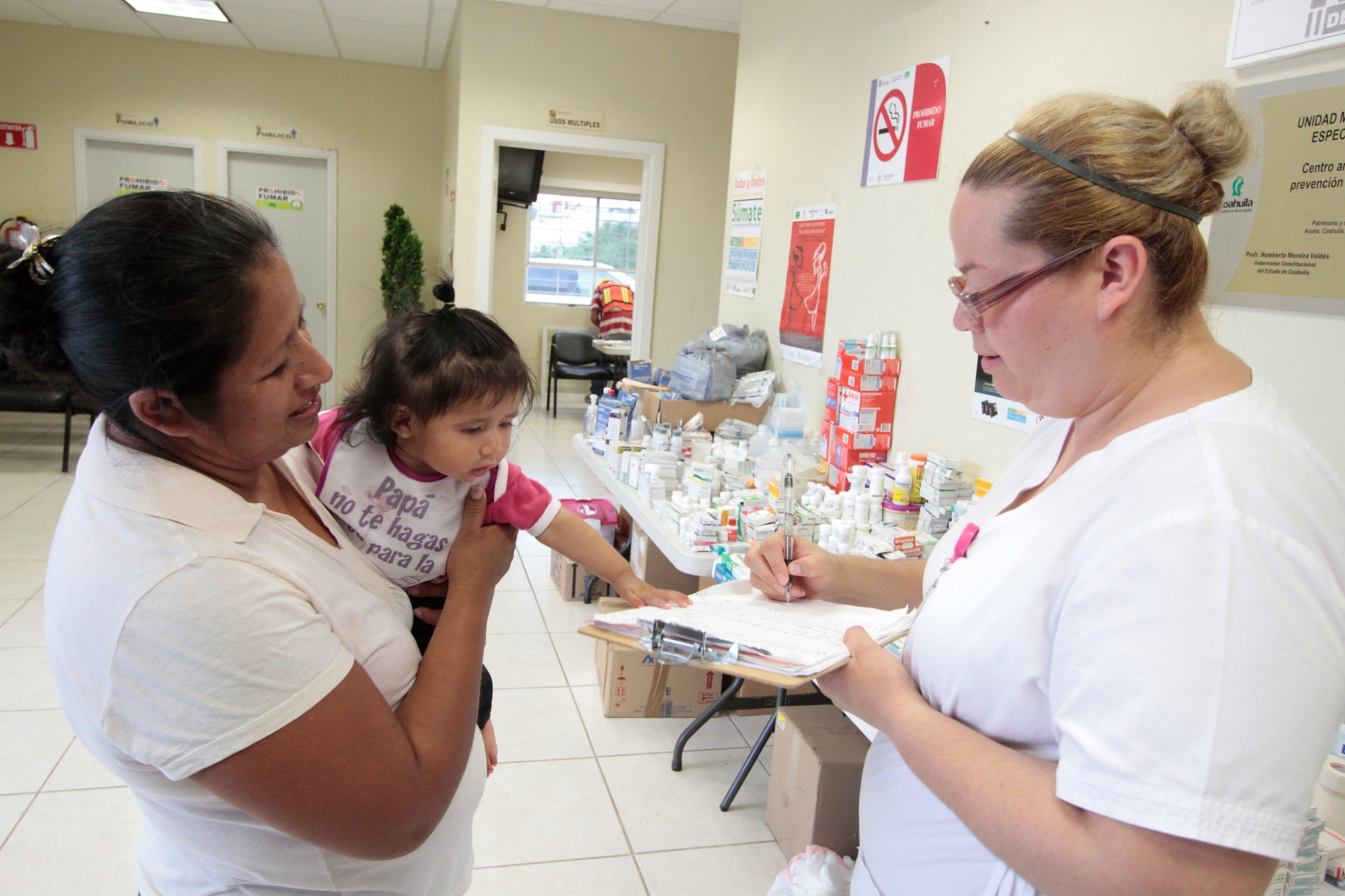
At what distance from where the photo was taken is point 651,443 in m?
3.59

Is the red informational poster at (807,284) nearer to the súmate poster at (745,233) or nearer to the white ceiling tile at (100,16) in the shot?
the súmate poster at (745,233)

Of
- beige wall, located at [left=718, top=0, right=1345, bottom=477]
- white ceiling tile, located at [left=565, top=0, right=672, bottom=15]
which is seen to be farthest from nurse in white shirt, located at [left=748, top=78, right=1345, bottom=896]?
white ceiling tile, located at [left=565, top=0, right=672, bottom=15]

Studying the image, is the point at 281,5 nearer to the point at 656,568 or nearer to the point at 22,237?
the point at 656,568

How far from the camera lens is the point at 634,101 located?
6.74 m

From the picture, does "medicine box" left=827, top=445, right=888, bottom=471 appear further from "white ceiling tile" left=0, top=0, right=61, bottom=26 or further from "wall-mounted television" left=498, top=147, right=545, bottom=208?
"white ceiling tile" left=0, top=0, right=61, bottom=26

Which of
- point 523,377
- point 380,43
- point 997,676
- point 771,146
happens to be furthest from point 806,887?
point 380,43

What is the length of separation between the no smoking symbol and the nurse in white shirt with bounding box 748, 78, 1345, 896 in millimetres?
2284

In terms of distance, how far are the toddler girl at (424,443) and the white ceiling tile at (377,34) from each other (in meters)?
6.45

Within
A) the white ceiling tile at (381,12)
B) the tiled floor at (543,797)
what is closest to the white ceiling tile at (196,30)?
the white ceiling tile at (381,12)

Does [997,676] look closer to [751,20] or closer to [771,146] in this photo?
[771,146]

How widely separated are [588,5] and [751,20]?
2.11 m

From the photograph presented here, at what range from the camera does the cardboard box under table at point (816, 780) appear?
2.29 meters

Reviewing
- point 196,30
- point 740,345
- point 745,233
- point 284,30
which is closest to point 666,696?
point 740,345

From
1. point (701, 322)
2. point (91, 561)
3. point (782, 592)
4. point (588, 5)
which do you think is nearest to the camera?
point (91, 561)
